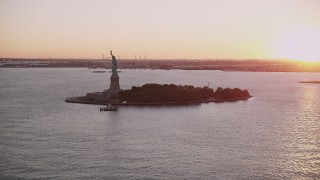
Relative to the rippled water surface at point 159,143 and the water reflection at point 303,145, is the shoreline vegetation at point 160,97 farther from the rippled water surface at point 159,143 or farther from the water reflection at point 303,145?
the water reflection at point 303,145

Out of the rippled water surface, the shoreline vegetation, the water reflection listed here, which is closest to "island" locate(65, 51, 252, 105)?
the shoreline vegetation

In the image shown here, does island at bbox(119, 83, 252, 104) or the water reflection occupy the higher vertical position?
island at bbox(119, 83, 252, 104)

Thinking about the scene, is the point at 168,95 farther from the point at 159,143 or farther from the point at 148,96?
the point at 159,143

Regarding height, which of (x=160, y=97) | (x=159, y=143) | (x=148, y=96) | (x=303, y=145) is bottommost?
(x=303, y=145)

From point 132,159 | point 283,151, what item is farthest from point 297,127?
point 132,159

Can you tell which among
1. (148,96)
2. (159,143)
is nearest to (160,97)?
(148,96)

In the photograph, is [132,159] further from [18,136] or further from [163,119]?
[163,119]

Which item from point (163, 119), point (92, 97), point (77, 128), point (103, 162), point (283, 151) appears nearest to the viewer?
point (103, 162)

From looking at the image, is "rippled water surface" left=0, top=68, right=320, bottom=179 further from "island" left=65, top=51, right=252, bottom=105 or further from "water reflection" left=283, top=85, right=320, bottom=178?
"island" left=65, top=51, right=252, bottom=105
